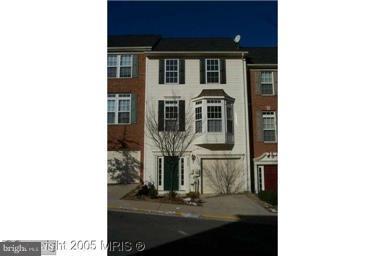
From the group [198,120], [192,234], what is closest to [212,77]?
[198,120]

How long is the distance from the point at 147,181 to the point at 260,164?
5.59ft

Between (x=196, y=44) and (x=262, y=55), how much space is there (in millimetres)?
1020

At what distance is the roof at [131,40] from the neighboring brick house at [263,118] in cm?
147

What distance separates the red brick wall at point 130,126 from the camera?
16.5 feet

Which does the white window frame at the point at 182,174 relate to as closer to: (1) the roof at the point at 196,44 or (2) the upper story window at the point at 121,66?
(2) the upper story window at the point at 121,66

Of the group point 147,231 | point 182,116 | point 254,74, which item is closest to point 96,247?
point 147,231

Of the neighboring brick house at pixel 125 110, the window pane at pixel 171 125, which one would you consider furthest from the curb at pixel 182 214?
the window pane at pixel 171 125

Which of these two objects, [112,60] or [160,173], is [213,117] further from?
[112,60]

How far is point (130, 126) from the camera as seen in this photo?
4973 mm

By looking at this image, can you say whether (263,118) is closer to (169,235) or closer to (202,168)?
(202,168)

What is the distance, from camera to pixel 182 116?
17.0ft

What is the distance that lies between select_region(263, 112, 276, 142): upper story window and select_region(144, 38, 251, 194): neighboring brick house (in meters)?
0.31

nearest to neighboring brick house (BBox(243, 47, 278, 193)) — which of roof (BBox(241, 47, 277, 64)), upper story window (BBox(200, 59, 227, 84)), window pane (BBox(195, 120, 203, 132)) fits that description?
roof (BBox(241, 47, 277, 64))

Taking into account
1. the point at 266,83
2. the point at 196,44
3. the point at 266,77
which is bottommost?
the point at 266,83
